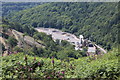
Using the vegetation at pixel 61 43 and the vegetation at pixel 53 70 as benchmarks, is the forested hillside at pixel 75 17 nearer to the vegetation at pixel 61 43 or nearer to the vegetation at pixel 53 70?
the vegetation at pixel 61 43

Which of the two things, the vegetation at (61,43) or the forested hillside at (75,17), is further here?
the forested hillside at (75,17)

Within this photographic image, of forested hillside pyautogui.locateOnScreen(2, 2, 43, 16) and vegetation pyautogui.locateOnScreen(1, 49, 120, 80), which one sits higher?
forested hillside pyautogui.locateOnScreen(2, 2, 43, 16)

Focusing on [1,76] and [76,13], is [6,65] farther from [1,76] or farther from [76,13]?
[76,13]

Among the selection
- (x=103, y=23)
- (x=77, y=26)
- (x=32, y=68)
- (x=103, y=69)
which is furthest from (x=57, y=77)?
(x=77, y=26)

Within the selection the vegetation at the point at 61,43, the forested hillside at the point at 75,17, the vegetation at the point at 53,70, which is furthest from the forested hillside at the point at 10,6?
the forested hillside at the point at 75,17

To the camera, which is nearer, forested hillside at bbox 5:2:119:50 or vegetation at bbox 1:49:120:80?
vegetation at bbox 1:49:120:80

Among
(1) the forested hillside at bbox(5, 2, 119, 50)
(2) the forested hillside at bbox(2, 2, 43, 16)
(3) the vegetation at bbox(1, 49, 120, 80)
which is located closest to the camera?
(3) the vegetation at bbox(1, 49, 120, 80)

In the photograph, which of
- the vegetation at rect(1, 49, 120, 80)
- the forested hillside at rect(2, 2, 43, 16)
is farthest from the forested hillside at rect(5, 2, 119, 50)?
the vegetation at rect(1, 49, 120, 80)

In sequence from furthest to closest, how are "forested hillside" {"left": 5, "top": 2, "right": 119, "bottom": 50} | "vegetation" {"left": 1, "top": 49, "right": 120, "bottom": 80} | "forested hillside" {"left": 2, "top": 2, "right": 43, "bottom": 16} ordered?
"forested hillside" {"left": 5, "top": 2, "right": 119, "bottom": 50} < "forested hillside" {"left": 2, "top": 2, "right": 43, "bottom": 16} < "vegetation" {"left": 1, "top": 49, "right": 120, "bottom": 80}

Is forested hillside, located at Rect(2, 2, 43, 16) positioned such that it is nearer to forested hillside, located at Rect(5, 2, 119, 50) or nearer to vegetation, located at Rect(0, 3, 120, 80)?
vegetation, located at Rect(0, 3, 120, 80)

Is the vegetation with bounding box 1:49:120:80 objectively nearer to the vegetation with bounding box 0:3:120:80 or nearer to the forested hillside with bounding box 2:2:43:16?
the vegetation with bounding box 0:3:120:80
